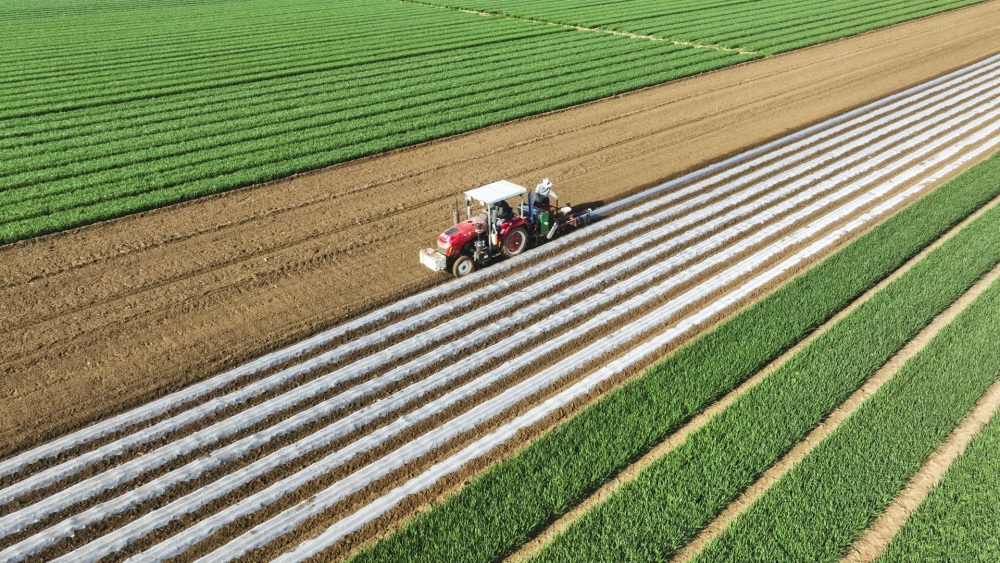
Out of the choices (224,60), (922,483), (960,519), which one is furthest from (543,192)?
(224,60)

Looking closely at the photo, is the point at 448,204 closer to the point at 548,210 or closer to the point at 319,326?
the point at 548,210

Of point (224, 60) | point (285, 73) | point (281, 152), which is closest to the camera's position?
point (281, 152)

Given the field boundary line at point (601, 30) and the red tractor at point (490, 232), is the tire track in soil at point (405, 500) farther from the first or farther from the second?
the field boundary line at point (601, 30)

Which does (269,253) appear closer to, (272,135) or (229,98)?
(272,135)

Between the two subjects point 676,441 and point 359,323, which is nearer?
point 676,441

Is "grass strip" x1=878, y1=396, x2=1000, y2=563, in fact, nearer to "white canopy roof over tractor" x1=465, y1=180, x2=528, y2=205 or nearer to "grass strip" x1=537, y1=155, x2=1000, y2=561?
"grass strip" x1=537, y1=155, x2=1000, y2=561

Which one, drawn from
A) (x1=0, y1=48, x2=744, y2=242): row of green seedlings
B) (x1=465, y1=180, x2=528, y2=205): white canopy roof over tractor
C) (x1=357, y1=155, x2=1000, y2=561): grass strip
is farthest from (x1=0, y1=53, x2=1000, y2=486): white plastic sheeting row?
(x1=0, y1=48, x2=744, y2=242): row of green seedlings

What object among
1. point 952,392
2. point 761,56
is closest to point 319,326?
point 952,392
